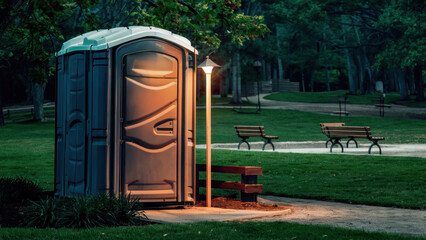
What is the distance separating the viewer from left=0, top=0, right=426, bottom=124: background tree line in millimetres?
11695

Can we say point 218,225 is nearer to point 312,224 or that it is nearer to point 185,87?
point 312,224

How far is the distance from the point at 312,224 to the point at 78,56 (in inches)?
173

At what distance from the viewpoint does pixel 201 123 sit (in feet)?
144

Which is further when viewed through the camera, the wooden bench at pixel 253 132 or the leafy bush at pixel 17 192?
the wooden bench at pixel 253 132

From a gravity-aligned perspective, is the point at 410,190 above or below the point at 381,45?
below

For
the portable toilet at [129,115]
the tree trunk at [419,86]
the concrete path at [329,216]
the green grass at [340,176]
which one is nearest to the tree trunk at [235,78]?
the tree trunk at [419,86]

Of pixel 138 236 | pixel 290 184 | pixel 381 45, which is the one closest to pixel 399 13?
pixel 381 45

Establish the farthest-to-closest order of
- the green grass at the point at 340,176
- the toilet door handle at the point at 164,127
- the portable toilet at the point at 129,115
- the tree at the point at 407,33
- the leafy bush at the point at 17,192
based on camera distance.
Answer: the tree at the point at 407,33, the green grass at the point at 340,176, the leafy bush at the point at 17,192, the toilet door handle at the point at 164,127, the portable toilet at the point at 129,115

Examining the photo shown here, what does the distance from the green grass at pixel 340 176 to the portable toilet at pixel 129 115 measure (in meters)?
3.21

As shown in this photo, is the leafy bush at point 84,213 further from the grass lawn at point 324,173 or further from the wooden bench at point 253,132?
the wooden bench at point 253,132

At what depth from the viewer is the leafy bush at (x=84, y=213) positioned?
8094 mm

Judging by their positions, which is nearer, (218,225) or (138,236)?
(138,236)

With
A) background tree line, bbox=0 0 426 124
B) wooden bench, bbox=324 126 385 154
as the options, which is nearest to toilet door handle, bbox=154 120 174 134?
background tree line, bbox=0 0 426 124

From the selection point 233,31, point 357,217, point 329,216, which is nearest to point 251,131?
point 233,31
